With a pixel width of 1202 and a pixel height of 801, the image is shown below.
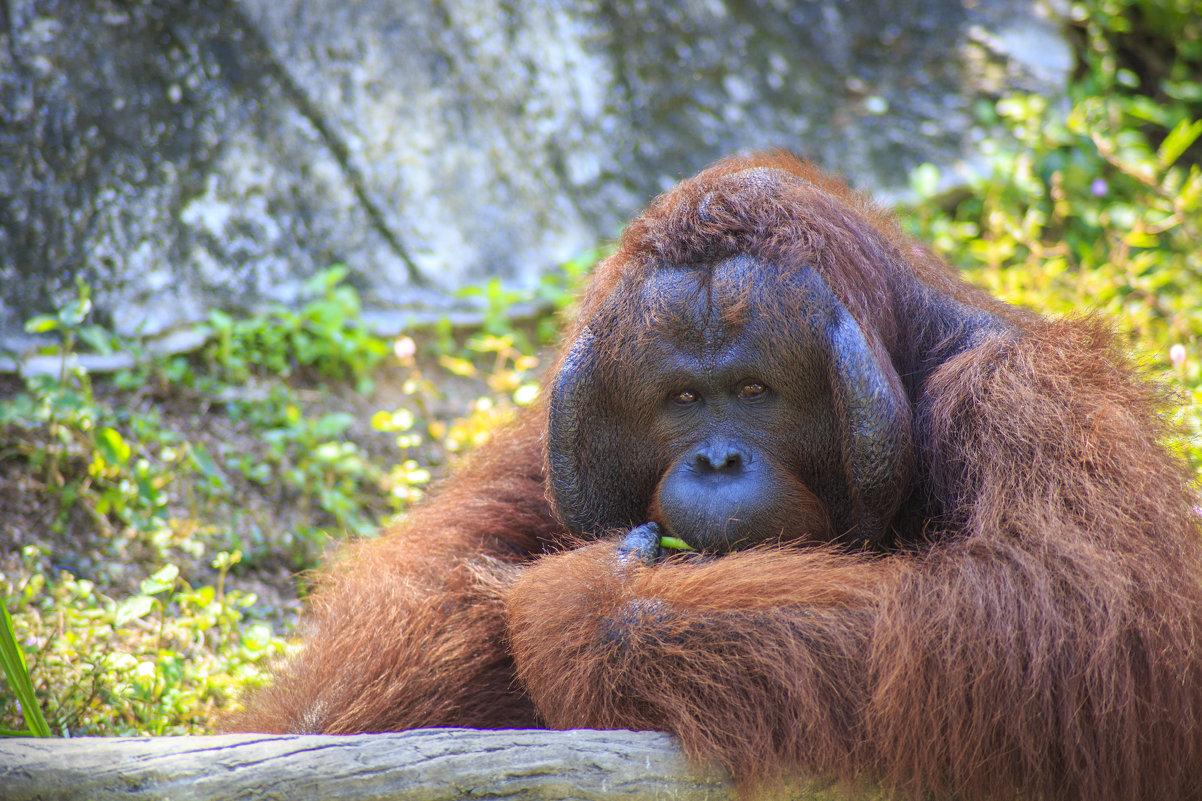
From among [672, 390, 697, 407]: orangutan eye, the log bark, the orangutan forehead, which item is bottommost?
the log bark

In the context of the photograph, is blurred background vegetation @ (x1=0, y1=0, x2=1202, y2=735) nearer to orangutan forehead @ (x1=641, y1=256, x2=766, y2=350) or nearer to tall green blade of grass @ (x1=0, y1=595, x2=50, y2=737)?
tall green blade of grass @ (x1=0, y1=595, x2=50, y2=737)

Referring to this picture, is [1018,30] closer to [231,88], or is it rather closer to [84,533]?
[231,88]

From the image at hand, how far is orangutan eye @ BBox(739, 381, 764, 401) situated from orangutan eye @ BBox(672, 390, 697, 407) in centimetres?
11

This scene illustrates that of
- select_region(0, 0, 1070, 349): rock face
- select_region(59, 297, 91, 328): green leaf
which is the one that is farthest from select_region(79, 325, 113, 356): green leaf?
select_region(59, 297, 91, 328): green leaf

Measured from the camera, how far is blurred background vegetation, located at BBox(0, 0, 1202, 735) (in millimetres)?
2949

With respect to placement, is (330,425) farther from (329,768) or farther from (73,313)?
(329,768)

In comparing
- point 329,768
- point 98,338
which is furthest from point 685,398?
point 98,338

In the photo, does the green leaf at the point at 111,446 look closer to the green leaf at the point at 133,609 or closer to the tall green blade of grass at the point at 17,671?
the green leaf at the point at 133,609

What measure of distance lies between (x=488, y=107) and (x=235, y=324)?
2.05m

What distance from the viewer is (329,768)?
173 cm

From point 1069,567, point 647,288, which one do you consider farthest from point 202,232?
point 1069,567

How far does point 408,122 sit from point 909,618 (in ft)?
14.3

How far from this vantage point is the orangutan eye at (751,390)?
2.25m

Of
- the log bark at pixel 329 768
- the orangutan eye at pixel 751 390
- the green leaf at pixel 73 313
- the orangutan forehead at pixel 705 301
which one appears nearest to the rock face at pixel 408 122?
the green leaf at pixel 73 313
